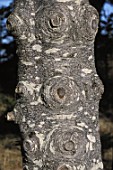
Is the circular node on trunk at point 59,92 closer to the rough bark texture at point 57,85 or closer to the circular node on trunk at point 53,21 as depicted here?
the rough bark texture at point 57,85

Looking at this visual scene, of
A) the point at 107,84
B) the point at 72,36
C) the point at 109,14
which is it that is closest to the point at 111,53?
the point at 107,84

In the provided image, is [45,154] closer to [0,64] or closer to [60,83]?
[60,83]

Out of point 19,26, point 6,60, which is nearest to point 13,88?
point 6,60

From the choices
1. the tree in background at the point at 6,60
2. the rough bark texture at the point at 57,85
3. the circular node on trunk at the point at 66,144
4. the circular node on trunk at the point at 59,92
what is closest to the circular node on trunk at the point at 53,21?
the rough bark texture at the point at 57,85

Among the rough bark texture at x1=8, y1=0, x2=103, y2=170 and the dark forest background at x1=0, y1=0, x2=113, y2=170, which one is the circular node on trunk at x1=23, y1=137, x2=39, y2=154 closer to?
the rough bark texture at x1=8, y1=0, x2=103, y2=170

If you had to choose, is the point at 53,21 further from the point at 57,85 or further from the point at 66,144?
the point at 66,144

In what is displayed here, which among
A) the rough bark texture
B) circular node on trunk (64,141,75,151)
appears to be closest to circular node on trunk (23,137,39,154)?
the rough bark texture
